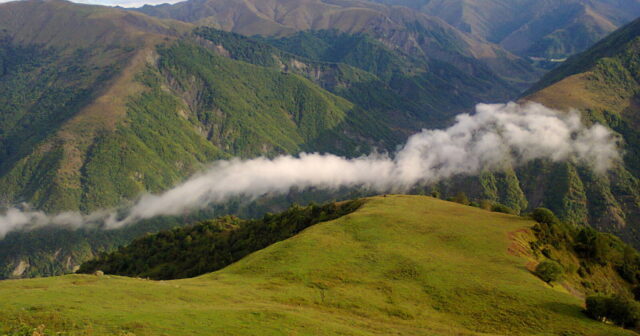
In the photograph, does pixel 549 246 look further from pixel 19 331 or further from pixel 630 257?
pixel 19 331

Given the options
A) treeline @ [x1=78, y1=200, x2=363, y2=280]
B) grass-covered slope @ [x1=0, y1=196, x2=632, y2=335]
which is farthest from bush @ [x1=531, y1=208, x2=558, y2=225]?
treeline @ [x1=78, y1=200, x2=363, y2=280]

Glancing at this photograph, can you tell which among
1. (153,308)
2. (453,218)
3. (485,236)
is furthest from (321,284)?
(453,218)

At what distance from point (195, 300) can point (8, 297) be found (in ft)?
81.5

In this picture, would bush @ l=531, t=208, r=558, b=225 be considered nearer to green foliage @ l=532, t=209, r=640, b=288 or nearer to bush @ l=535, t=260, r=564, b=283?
green foliage @ l=532, t=209, r=640, b=288

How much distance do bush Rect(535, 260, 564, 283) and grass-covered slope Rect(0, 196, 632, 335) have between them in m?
1.96

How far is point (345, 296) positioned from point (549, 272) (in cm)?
3803

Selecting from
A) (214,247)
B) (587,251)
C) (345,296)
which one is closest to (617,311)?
(345,296)

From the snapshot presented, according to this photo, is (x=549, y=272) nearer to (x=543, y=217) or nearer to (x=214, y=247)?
(x=543, y=217)

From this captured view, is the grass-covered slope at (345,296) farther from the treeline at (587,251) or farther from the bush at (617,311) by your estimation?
the treeline at (587,251)

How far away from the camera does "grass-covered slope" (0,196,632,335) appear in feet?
176

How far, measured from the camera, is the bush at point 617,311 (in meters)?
62.2

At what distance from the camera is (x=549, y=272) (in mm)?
78188

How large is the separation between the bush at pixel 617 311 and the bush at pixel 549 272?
45.1ft

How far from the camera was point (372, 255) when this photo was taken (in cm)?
8806
